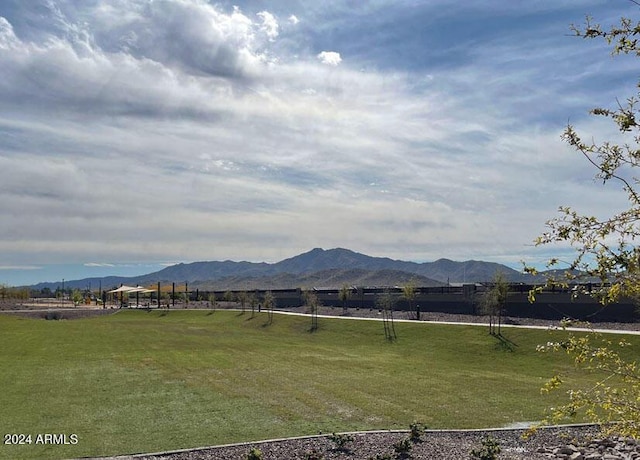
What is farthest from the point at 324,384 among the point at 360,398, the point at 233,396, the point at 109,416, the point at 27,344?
the point at 27,344

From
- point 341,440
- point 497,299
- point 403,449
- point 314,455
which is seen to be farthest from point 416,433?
point 497,299

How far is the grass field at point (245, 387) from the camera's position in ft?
50.6

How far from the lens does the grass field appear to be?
15414mm

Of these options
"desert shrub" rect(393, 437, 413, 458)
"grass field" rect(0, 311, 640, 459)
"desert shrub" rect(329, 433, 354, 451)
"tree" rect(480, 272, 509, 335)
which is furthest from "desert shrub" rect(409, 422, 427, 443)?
"tree" rect(480, 272, 509, 335)

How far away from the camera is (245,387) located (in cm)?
2169

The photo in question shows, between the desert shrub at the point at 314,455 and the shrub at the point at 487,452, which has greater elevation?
the shrub at the point at 487,452

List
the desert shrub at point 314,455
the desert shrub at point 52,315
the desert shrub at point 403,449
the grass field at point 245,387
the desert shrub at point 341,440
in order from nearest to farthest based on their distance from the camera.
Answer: the desert shrub at point 314,455
the desert shrub at point 403,449
the desert shrub at point 341,440
the grass field at point 245,387
the desert shrub at point 52,315

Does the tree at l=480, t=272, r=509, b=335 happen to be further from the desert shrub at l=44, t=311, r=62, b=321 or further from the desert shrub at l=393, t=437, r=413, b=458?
the desert shrub at l=44, t=311, r=62, b=321

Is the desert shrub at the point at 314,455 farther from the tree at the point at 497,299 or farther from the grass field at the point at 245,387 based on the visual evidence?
the tree at the point at 497,299

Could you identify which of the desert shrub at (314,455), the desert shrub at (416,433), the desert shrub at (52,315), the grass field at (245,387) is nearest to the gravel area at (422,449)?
the desert shrub at (314,455)

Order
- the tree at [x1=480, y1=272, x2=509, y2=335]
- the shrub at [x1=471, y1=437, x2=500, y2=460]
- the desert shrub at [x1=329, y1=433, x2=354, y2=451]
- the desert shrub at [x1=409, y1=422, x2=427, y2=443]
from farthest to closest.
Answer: the tree at [x1=480, y1=272, x2=509, y2=335] → the desert shrub at [x1=409, y1=422, x2=427, y2=443] → the desert shrub at [x1=329, y1=433, x2=354, y2=451] → the shrub at [x1=471, y1=437, x2=500, y2=460]

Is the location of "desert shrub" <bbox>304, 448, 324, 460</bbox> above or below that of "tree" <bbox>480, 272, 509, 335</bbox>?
below

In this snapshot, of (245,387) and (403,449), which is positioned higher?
(403,449)

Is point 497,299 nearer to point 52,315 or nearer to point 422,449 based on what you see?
point 422,449
